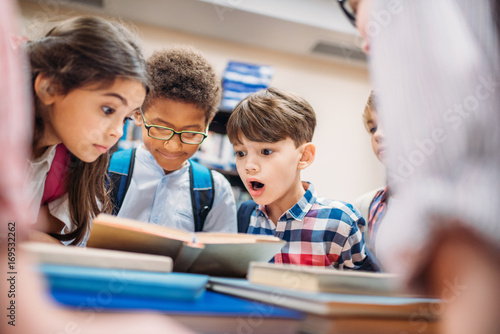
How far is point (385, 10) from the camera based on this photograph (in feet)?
1.74

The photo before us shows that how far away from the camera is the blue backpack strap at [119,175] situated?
1387mm

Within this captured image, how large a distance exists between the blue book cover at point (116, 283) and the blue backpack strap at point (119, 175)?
883mm

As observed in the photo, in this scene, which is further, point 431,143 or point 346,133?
point 346,133

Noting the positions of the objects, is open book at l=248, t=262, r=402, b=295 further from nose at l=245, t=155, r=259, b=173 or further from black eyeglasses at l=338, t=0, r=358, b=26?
nose at l=245, t=155, r=259, b=173

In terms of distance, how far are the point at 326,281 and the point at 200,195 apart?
1001 millimetres

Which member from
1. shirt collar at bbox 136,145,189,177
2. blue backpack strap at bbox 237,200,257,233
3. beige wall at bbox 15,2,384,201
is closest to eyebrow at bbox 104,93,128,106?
shirt collar at bbox 136,145,189,177

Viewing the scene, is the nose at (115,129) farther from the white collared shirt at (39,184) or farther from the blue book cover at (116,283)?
→ the blue book cover at (116,283)

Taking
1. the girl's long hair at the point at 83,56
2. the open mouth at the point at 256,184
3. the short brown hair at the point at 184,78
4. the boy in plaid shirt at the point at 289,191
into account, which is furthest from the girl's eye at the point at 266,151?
the girl's long hair at the point at 83,56

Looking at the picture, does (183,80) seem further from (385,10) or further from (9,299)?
(9,299)

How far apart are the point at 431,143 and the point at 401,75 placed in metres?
0.11

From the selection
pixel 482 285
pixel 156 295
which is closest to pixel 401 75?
pixel 482 285

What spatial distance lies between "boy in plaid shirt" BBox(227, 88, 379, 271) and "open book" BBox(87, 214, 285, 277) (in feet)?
1.60

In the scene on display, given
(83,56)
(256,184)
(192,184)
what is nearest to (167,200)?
(192,184)

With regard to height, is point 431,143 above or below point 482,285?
above
